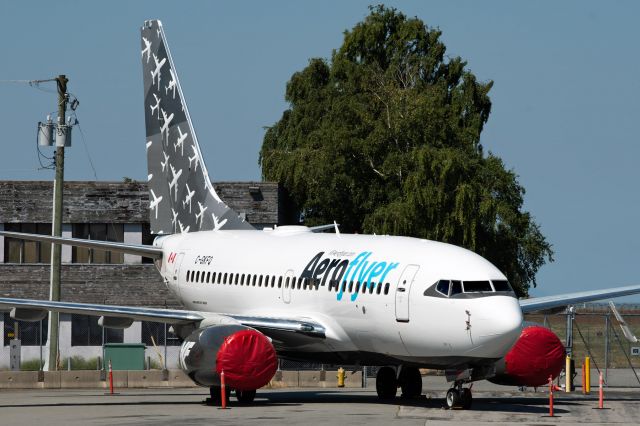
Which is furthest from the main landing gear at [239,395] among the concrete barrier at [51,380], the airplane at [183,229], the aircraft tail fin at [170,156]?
the concrete barrier at [51,380]

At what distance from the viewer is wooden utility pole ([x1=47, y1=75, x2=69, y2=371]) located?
4762cm

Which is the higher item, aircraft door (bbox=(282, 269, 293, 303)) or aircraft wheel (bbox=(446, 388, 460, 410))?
aircraft door (bbox=(282, 269, 293, 303))

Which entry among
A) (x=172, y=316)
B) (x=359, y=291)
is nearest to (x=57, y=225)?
(x=172, y=316)

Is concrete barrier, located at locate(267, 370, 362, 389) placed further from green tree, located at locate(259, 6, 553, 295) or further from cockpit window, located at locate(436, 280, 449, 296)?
green tree, located at locate(259, 6, 553, 295)

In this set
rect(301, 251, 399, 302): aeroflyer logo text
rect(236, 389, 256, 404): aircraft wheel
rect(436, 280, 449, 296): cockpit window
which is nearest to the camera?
rect(436, 280, 449, 296): cockpit window

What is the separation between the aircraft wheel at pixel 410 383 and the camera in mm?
34531

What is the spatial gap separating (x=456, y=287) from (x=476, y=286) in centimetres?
43

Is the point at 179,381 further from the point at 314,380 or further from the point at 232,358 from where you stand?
the point at 232,358

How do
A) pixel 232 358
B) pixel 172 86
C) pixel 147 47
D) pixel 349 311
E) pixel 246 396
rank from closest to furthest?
pixel 232 358 → pixel 349 311 → pixel 246 396 → pixel 172 86 → pixel 147 47

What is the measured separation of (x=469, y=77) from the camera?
264ft

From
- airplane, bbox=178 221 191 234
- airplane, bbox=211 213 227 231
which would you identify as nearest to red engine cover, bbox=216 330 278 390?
airplane, bbox=211 213 227 231

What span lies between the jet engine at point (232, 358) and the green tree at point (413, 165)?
33.1 metres

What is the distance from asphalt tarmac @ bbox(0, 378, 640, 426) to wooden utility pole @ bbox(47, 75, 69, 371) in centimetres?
754

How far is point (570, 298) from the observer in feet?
115
